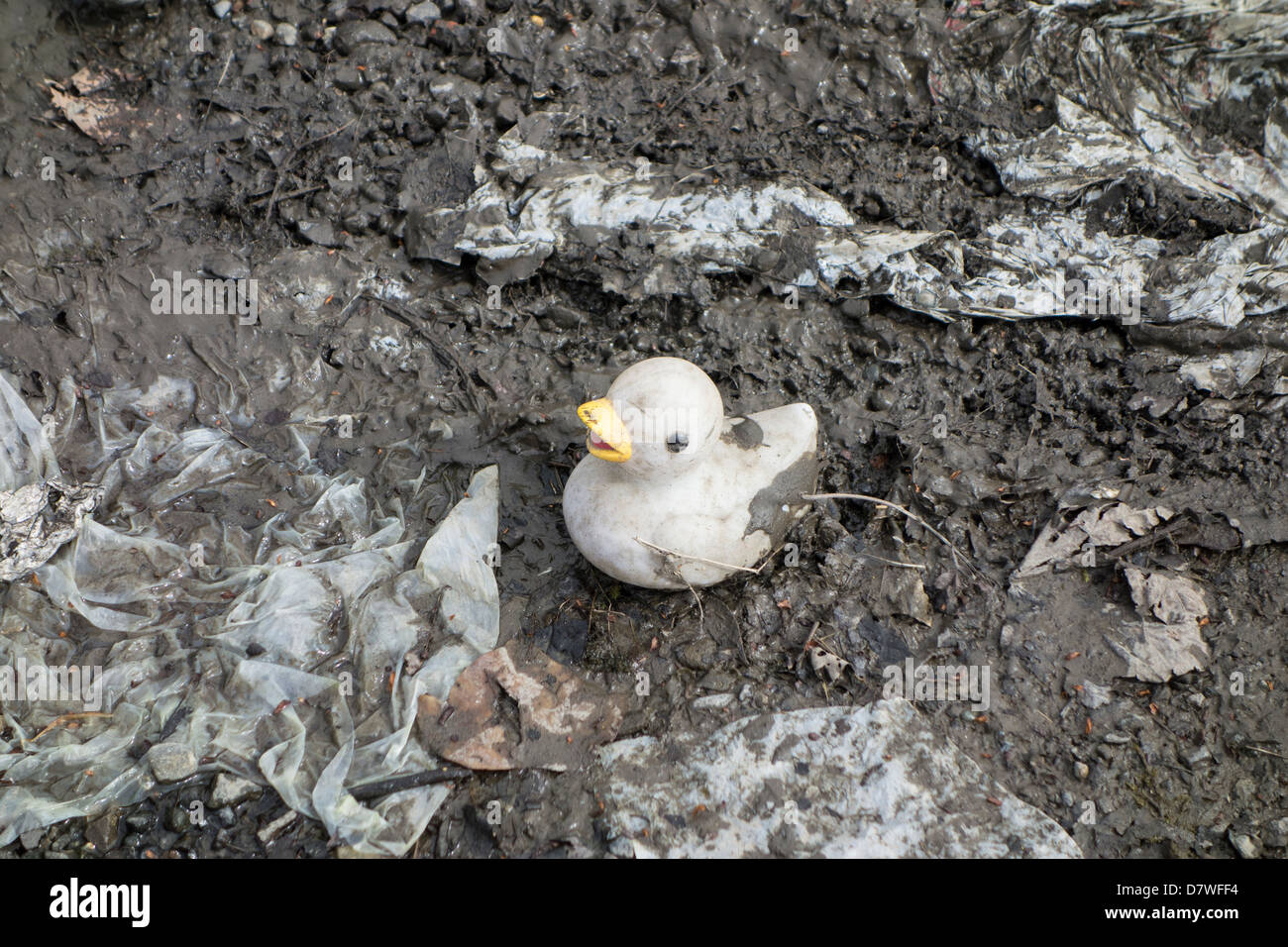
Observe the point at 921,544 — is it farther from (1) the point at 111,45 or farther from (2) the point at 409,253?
(1) the point at 111,45

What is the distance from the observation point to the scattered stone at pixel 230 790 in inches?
119

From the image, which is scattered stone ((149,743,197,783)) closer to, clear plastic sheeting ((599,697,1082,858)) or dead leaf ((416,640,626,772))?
dead leaf ((416,640,626,772))

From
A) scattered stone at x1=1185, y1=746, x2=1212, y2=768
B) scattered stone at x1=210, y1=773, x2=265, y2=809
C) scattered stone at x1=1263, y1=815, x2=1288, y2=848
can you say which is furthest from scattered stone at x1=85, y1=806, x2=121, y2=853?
scattered stone at x1=1263, y1=815, x2=1288, y2=848

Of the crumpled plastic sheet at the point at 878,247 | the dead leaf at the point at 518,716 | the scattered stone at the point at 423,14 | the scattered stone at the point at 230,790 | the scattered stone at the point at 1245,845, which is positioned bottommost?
the scattered stone at the point at 1245,845

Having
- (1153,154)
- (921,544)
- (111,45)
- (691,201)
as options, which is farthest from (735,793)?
(111,45)

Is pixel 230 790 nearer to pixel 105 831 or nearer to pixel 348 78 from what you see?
pixel 105 831

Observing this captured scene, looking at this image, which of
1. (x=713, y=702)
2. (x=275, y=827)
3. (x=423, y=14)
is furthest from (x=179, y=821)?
(x=423, y=14)

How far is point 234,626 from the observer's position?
3.35m

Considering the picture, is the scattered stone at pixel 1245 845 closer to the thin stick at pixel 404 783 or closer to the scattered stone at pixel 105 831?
the thin stick at pixel 404 783

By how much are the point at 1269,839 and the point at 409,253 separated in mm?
4447

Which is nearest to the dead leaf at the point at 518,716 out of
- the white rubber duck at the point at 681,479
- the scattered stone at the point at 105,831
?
the white rubber duck at the point at 681,479

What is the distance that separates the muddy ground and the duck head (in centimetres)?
83

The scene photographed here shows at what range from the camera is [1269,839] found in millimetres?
2814

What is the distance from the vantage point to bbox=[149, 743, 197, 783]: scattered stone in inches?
119
